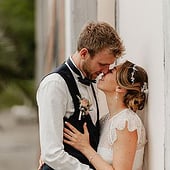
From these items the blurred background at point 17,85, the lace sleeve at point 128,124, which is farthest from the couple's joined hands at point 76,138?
the blurred background at point 17,85

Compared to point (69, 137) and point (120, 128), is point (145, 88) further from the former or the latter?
point (69, 137)

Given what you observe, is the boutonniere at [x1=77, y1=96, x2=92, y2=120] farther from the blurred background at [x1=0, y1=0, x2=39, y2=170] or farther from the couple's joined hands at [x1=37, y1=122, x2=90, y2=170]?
the blurred background at [x1=0, y1=0, x2=39, y2=170]

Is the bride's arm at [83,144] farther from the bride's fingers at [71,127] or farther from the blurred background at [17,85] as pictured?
the blurred background at [17,85]

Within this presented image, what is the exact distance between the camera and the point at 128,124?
3215 mm

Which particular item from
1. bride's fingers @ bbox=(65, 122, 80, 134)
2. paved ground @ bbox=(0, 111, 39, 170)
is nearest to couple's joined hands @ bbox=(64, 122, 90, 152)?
bride's fingers @ bbox=(65, 122, 80, 134)

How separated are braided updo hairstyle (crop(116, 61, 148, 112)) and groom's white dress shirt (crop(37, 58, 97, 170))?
26 cm

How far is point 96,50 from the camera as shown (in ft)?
10.3

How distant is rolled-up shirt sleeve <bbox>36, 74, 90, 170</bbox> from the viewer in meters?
3.15

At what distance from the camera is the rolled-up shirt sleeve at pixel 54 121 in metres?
3.15

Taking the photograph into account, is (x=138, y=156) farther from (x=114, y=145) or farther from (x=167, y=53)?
(x=167, y=53)

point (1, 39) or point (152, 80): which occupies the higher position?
point (152, 80)

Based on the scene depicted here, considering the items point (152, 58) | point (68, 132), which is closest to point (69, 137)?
point (68, 132)

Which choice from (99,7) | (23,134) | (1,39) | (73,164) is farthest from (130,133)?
(23,134)

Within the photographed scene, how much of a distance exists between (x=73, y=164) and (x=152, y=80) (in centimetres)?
52
